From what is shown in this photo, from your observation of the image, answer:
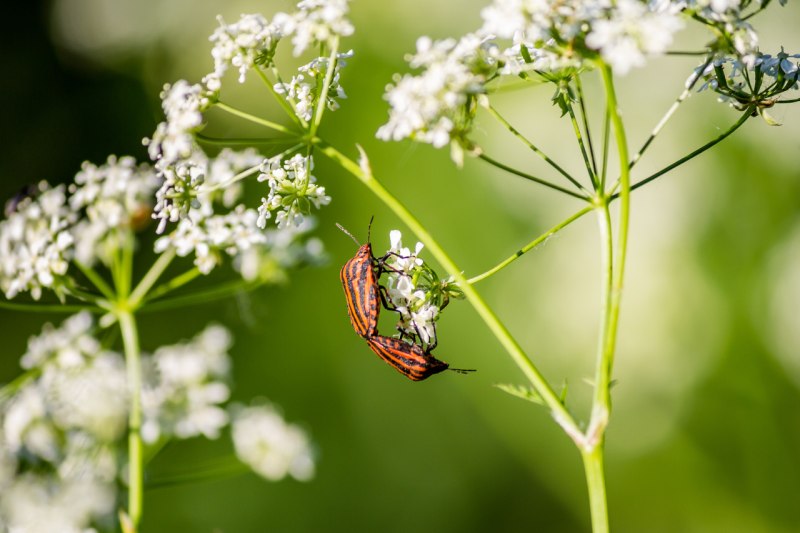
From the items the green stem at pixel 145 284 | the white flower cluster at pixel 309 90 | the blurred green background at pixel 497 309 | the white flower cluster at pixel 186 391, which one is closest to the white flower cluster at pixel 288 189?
the white flower cluster at pixel 309 90

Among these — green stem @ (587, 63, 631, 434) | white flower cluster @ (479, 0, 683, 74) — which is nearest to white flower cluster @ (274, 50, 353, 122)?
white flower cluster @ (479, 0, 683, 74)

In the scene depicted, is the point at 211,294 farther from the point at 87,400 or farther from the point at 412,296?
the point at 412,296

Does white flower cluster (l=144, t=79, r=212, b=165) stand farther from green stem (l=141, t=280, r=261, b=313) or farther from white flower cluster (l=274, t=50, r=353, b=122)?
green stem (l=141, t=280, r=261, b=313)

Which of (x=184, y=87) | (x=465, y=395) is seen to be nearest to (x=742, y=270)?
(x=465, y=395)

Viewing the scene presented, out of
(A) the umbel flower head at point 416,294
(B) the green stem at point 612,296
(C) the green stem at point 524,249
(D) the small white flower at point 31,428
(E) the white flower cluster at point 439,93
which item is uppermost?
(D) the small white flower at point 31,428

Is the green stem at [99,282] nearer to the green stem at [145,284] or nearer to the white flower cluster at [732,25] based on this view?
the green stem at [145,284]

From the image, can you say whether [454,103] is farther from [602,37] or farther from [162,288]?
[162,288]
